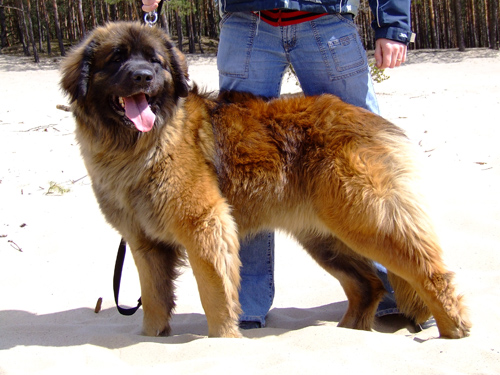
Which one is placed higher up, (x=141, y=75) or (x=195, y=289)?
(x=141, y=75)

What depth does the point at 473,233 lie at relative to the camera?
13.3 feet

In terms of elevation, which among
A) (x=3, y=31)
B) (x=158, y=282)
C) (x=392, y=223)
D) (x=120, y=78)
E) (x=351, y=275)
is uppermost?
(x=3, y=31)

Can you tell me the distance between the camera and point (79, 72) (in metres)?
2.73

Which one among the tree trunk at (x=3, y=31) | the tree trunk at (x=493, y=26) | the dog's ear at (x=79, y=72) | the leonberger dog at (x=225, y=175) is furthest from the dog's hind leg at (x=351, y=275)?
the tree trunk at (x=3, y=31)

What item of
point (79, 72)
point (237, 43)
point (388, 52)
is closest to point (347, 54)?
point (388, 52)

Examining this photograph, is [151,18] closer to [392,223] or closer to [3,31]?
[392,223]

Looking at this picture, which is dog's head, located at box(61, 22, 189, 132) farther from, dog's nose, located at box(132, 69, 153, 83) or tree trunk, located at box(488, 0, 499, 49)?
tree trunk, located at box(488, 0, 499, 49)

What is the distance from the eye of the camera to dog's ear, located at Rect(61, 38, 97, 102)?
2721 mm

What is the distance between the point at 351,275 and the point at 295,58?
56.3 inches

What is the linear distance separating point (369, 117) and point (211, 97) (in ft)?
3.23

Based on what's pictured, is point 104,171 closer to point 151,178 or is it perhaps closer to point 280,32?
point 151,178

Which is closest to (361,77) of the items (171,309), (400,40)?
(400,40)

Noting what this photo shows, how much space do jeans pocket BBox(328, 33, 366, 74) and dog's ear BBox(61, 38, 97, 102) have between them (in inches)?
54.5

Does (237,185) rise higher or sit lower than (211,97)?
lower
